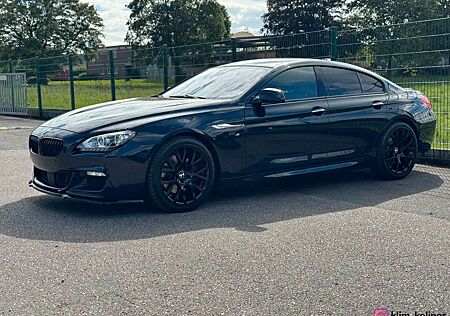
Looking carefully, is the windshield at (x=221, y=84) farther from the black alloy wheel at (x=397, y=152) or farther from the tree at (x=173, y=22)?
the tree at (x=173, y=22)

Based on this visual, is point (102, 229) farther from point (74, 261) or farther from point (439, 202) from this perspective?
point (439, 202)

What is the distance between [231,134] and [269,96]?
57 cm

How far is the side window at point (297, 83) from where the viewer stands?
673cm

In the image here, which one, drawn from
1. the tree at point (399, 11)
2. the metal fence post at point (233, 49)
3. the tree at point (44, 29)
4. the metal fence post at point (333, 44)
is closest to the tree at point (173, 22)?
the tree at point (44, 29)

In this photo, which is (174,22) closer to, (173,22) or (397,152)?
(173,22)

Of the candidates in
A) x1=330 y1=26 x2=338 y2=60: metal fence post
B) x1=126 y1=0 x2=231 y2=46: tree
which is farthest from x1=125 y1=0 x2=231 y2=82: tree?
x1=330 y1=26 x2=338 y2=60: metal fence post

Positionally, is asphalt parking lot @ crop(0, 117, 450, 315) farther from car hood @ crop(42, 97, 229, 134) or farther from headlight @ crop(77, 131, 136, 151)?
car hood @ crop(42, 97, 229, 134)

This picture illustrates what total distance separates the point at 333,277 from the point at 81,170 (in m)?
2.67

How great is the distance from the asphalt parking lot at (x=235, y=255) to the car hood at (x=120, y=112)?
84cm

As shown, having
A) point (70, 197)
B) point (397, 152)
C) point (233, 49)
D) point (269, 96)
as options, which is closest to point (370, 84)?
point (397, 152)

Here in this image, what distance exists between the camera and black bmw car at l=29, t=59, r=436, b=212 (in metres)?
5.67

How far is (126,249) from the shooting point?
15.4 feet

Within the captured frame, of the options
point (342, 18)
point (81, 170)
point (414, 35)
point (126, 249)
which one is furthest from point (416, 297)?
point (342, 18)

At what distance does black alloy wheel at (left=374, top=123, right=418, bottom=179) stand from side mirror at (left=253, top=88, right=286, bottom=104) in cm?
174
